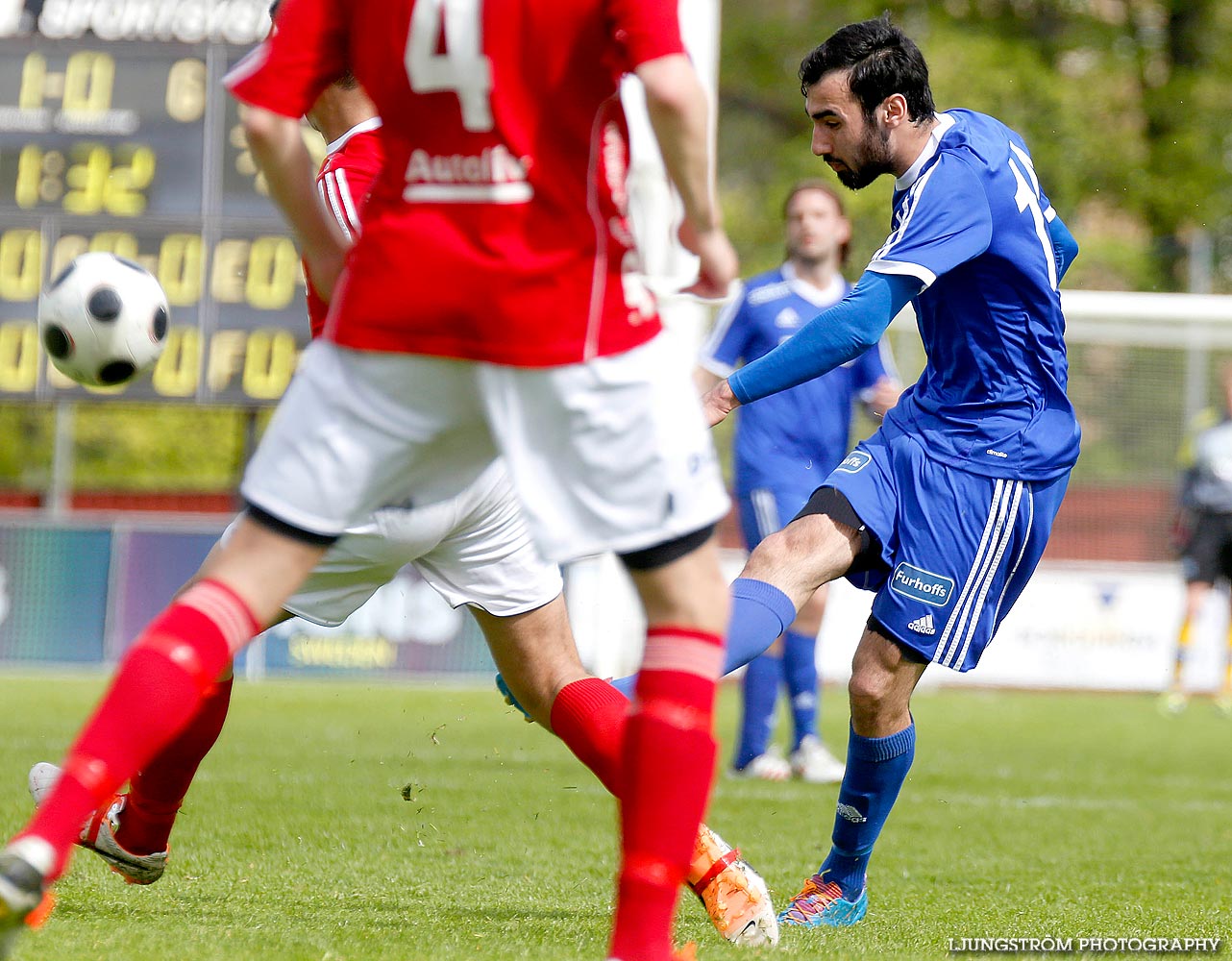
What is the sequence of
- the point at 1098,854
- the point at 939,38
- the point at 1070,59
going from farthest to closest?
the point at 1070,59
the point at 939,38
the point at 1098,854

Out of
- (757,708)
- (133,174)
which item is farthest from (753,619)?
(133,174)

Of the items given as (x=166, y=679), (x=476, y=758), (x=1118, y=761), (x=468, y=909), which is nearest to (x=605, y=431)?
(x=166, y=679)

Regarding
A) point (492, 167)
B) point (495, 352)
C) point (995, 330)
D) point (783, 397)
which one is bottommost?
point (783, 397)

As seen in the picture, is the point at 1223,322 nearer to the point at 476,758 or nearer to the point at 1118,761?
the point at 1118,761

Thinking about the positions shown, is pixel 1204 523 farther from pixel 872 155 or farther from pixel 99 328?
pixel 99 328

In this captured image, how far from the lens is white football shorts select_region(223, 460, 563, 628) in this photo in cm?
360

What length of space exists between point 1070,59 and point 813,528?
23.4 m

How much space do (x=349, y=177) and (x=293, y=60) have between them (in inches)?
44.7

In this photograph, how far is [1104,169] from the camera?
24094mm

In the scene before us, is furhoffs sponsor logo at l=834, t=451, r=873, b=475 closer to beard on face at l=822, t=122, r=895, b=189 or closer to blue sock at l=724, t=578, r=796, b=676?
blue sock at l=724, t=578, r=796, b=676

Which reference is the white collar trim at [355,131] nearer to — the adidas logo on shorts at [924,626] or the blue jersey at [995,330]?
the blue jersey at [995,330]

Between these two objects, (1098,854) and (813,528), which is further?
(1098,854)

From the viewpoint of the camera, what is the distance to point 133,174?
12062 mm

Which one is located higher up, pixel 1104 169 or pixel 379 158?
pixel 379 158
